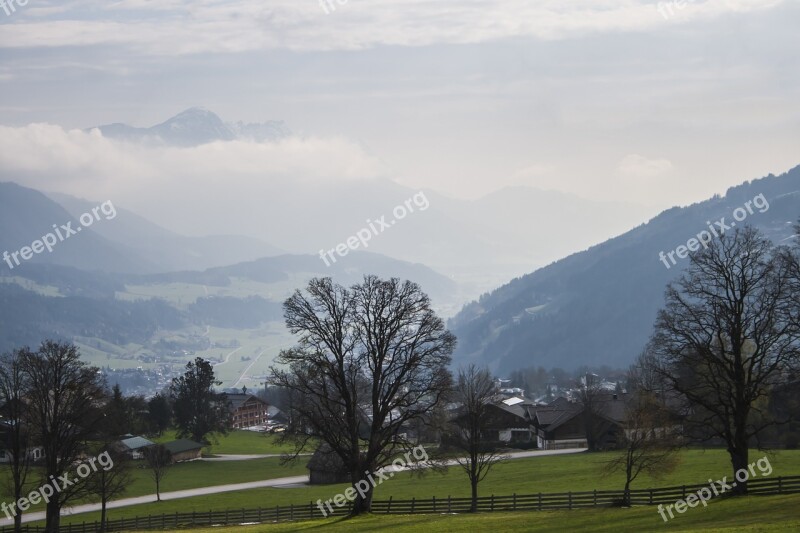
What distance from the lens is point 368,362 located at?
5316 cm

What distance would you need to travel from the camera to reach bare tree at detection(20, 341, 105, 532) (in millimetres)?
59094

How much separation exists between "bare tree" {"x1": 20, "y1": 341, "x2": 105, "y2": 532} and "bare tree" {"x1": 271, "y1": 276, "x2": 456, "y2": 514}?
1536 centimetres

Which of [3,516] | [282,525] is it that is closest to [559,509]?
[282,525]

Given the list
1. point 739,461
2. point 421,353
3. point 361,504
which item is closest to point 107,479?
point 361,504

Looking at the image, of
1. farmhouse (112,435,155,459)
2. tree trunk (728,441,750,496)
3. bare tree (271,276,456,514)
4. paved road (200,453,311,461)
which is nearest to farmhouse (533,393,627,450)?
paved road (200,453,311,461)

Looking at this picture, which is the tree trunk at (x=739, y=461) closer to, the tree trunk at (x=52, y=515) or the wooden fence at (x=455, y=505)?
the wooden fence at (x=455, y=505)

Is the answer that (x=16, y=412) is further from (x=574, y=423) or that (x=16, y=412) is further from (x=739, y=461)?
(x=574, y=423)

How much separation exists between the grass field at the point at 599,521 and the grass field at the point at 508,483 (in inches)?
742

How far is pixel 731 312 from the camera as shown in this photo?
45594 mm

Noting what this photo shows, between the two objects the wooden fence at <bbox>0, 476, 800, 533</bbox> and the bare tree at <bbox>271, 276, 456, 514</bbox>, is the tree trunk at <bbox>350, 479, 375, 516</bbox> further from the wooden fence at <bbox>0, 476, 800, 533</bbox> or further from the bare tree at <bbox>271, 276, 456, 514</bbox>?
the wooden fence at <bbox>0, 476, 800, 533</bbox>

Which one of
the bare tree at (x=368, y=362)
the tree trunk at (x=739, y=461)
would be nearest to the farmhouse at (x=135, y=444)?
the bare tree at (x=368, y=362)

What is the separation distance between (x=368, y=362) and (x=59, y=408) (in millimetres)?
21254

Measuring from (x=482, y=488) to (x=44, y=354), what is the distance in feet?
112

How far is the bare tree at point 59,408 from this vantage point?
2327 inches
